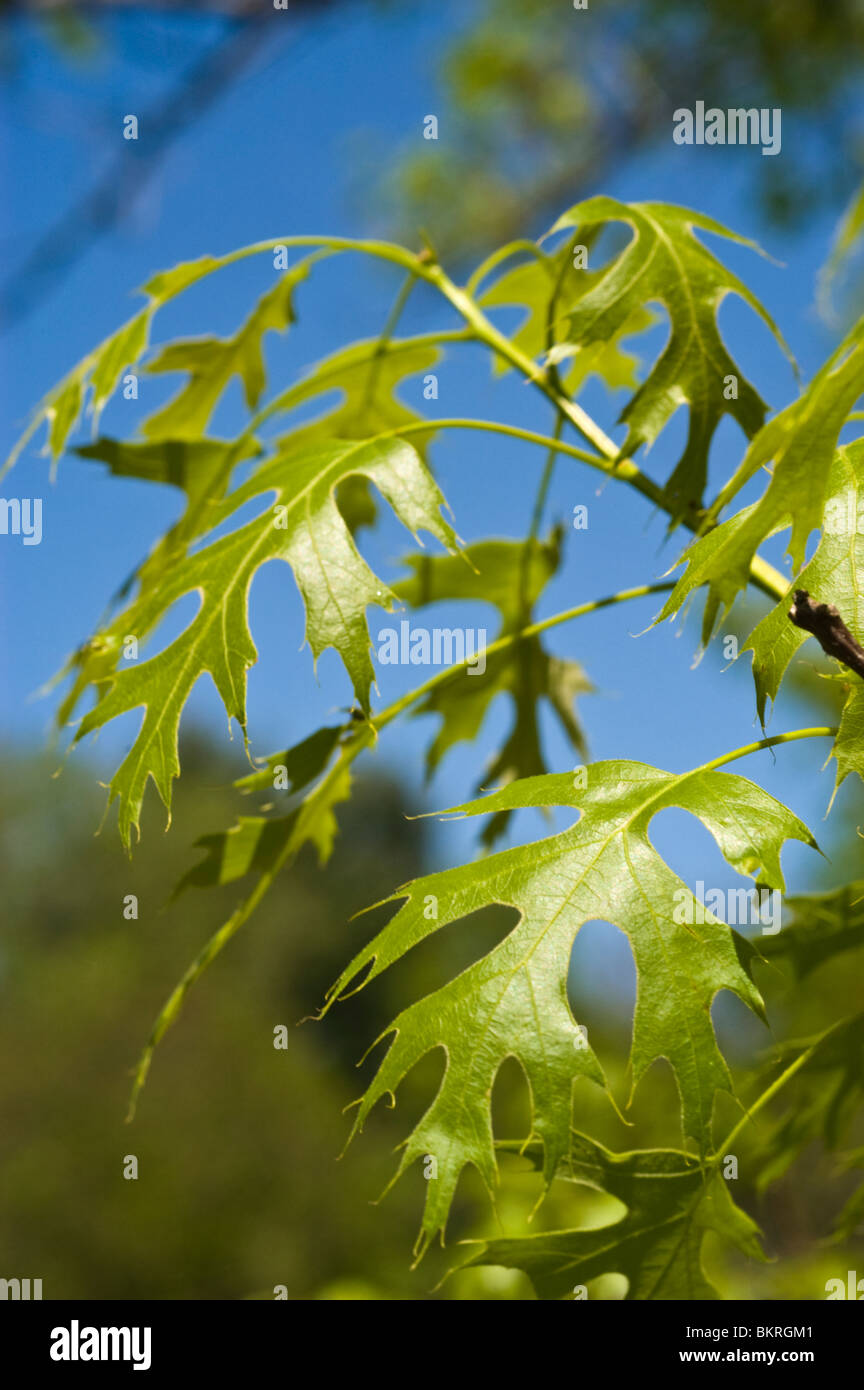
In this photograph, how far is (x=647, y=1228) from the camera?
0.88 meters

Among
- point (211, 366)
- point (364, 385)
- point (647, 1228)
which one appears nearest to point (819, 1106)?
point (647, 1228)

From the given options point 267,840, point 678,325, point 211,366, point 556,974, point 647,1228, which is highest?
point 211,366

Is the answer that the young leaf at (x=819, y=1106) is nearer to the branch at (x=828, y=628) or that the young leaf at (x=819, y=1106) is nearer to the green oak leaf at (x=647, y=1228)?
the green oak leaf at (x=647, y=1228)

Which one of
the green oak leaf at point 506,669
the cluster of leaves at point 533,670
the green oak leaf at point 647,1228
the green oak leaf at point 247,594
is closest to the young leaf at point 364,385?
the cluster of leaves at point 533,670

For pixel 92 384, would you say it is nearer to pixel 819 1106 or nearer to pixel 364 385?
pixel 364 385

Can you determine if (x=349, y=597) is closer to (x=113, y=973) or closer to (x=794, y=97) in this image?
(x=794, y=97)

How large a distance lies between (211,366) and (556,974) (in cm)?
82

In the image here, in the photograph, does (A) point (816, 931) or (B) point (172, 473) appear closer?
(A) point (816, 931)

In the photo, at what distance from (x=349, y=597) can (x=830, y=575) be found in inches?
13.3

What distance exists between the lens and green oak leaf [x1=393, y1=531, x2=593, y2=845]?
51.4 inches

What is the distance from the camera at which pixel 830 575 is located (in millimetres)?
689

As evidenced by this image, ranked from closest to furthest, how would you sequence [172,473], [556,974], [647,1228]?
[556,974] → [647,1228] → [172,473]
